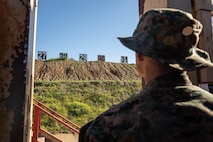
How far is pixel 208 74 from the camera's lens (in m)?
2.28

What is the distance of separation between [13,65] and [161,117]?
2.57ft

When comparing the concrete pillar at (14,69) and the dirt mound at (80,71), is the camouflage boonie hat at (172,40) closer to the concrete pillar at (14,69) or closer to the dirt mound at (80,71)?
the concrete pillar at (14,69)

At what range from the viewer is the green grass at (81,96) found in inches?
1003

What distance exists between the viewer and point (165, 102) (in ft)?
3.66

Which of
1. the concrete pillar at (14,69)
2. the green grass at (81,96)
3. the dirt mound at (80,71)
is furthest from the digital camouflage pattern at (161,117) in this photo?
the dirt mound at (80,71)

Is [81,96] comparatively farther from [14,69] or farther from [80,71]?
[14,69]

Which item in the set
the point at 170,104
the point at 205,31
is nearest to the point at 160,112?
the point at 170,104

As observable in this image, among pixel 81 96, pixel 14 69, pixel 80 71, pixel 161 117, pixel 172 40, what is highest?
pixel 80 71

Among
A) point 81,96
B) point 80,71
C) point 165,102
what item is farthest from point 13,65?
point 80,71

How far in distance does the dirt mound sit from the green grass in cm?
323

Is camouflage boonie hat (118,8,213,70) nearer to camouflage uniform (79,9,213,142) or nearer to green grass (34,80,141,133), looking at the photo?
camouflage uniform (79,9,213,142)

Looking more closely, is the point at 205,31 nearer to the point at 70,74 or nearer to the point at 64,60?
the point at 70,74

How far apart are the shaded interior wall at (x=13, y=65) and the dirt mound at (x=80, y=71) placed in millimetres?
36367

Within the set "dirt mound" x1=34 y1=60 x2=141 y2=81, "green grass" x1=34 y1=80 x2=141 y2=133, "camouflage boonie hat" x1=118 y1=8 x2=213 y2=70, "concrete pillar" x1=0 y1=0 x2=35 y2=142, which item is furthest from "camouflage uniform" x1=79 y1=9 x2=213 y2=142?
"dirt mound" x1=34 y1=60 x2=141 y2=81
